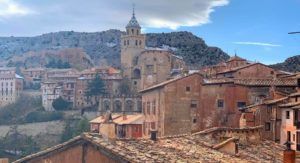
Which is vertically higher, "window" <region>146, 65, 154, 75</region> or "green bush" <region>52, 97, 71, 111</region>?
"window" <region>146, 65, 154, 75</region>

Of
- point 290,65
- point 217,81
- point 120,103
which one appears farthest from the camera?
point 120,103

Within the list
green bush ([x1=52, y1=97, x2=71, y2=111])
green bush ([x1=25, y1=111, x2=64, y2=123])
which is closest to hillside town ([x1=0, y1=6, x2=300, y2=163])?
green bush ([x1=25, y1=111, x2=64, y2=123])

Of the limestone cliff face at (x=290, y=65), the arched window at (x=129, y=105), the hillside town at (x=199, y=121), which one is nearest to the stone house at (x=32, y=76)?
the hillside town at (x=199, y=121)

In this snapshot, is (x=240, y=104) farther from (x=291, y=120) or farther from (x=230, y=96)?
(x=291, y=120)

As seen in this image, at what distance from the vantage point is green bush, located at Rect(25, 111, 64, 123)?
105250 millimetres

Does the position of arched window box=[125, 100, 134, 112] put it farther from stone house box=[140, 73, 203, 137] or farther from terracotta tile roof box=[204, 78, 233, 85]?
stone house box=[140, 73, 203, 137]

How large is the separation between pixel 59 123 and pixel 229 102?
65595 millimetres

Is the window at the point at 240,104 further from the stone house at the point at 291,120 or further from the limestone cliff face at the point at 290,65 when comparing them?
the limestone cliff face at the point at 290,65

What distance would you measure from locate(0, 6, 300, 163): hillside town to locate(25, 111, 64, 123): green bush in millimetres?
9429

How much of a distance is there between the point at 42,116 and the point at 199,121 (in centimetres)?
6813

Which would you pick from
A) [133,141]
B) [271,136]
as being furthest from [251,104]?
[133,141]

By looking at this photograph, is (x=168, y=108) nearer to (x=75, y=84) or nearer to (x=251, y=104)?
(x=251, y=104)

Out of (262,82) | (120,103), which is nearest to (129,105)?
(120,103)

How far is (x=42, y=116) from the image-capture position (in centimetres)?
10662
